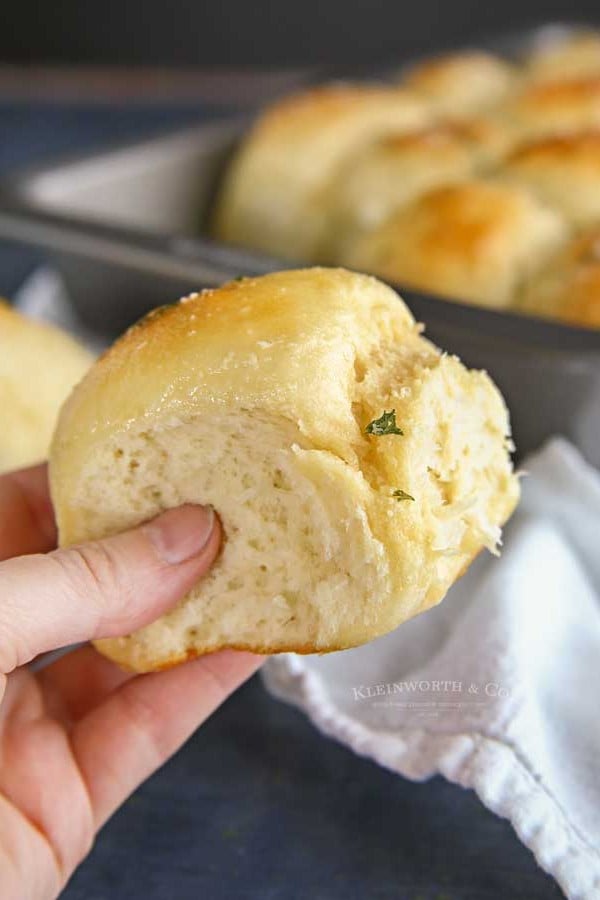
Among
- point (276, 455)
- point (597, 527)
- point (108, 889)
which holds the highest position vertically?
point (276, 455)

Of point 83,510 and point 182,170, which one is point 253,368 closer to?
point 83,510

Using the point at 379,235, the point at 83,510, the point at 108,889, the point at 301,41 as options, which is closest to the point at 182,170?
the point at 379,235

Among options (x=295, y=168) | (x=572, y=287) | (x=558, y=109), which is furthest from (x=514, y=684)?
(x=558, y=109)

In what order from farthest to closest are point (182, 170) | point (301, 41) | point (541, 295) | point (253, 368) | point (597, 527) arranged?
point (301, 41) < point (182, 170) < point (541, 295) < point (597, 527) < point (253, 368)

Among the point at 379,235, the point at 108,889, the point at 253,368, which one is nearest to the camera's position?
the point at 253,368

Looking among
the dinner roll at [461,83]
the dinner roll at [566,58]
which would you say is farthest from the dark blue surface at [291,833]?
the dinner roll at [566,58]

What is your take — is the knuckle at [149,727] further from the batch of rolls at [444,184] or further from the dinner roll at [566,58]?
the dinner roll at [566,58]

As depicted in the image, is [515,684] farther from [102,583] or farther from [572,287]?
[572,287]
